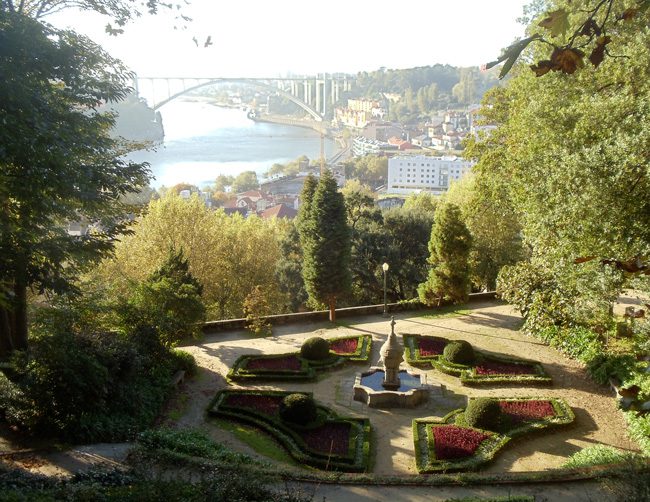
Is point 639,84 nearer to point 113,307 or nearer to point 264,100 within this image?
point 113,307

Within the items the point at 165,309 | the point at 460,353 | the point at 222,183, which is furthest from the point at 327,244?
the point at 222,183

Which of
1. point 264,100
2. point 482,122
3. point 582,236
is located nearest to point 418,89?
point 264,100

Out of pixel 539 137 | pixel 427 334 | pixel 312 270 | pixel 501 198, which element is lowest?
pixel 427 334

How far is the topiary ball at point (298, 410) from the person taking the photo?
13.3 meters

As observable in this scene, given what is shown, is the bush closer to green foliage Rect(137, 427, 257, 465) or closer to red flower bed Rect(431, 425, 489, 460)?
green foliage Rect(137, 427, 257, 465)

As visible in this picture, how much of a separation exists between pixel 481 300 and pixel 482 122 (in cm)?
708

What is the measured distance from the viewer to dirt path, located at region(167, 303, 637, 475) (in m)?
12.6

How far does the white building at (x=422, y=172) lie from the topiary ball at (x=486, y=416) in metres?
73.8

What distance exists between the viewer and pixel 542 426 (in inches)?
518

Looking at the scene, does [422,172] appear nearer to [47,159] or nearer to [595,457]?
[595,457]

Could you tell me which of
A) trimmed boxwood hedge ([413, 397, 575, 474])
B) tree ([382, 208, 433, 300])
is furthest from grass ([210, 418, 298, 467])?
tree ([382, 208, 433, 300])

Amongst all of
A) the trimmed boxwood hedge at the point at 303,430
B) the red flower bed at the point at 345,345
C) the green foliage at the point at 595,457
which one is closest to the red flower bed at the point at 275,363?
the red flower bed at the point at 345,345

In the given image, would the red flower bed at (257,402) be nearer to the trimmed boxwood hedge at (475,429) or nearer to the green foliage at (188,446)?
the green foliage at (188,446)

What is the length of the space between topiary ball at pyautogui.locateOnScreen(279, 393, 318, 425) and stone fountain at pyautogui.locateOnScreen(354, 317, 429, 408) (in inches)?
82.5
